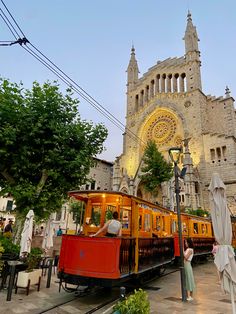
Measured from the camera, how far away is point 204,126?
32.7m

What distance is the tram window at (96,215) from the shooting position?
8.68 meters

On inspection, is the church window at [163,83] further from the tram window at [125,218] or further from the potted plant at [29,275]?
the potted plant at [29,275]

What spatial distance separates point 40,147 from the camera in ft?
39.7

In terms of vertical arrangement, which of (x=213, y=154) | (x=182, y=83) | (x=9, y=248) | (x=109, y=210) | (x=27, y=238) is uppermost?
(x=182, y=83)

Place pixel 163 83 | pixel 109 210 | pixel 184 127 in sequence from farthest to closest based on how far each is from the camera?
pixel 163 83 < pixel 184 127 < pixel 109 210

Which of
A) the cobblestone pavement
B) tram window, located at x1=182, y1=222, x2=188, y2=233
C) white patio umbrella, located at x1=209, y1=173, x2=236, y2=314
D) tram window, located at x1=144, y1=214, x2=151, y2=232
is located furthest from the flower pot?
tram window, located at x1=182, y1=222, x2=188, y2=233

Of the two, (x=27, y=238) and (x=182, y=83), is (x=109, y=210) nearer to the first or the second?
(x=27, y=238)

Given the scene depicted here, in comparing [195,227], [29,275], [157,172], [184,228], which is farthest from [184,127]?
[29,275]

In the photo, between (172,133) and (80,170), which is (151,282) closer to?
(80,170)

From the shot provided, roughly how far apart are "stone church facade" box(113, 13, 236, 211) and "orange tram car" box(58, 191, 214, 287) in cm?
1740

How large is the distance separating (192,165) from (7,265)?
26.2 m

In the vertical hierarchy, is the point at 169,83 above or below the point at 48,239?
above

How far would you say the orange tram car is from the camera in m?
6.27

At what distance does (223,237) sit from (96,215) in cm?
485
